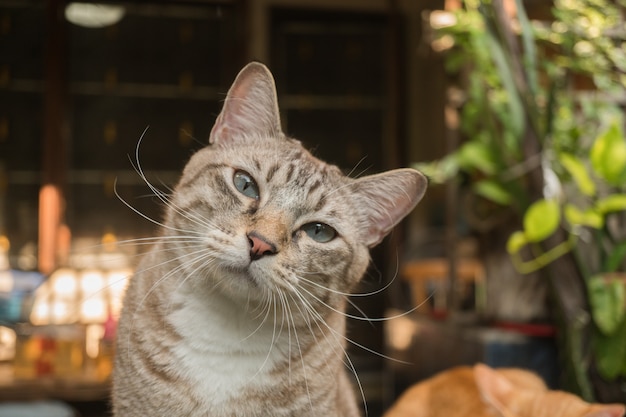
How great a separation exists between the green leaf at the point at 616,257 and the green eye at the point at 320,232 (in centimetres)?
75

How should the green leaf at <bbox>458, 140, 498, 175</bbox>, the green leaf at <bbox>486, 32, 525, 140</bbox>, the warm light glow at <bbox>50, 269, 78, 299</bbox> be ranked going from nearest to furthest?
the green leaf at <bbox>486, 32, 525, 140</bbox> < the warm light glow at <bbox>50, 269, 78, 299</bbox> < the green leaf at <bbox>458, 140, 498, 175</bbox>

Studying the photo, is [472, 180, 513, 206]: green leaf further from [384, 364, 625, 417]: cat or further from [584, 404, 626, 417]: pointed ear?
[584, 404, 626, 417]: pointed ear

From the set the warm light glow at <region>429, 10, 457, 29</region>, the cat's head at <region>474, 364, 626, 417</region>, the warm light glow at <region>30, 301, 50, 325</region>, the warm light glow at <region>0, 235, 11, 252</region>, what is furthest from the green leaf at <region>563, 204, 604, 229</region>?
the warm light glow at <region>0, 235, 11, 252</region>

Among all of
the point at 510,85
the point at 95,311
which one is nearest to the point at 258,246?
the point at 95,311

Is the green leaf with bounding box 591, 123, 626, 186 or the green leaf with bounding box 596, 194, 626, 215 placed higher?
the green leaf with bounding box 591, 123, 626, 186

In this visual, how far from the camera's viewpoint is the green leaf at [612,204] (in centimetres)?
133

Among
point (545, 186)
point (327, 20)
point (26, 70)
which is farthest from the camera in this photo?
point (327, 20)

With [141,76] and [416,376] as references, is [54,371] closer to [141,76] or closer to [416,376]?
[416,376]

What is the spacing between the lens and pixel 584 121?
1.58m

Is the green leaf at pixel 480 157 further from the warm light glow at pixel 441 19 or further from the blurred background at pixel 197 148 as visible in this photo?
the warm light glow at pixel 441 19

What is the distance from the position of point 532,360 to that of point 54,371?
1135mm

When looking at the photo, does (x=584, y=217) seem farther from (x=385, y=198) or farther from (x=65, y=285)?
(x=65, y=285)

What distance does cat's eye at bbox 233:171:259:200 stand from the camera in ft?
2.89

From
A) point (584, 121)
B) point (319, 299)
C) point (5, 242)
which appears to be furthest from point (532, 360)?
point (5, 242)
